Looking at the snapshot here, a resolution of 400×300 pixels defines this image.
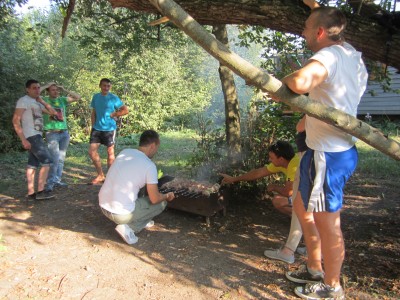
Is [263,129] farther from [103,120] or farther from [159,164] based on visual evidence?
[159,164]

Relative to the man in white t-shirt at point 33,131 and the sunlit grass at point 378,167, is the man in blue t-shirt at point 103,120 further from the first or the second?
the sunlit grass at point 378,167

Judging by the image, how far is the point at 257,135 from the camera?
551 cm

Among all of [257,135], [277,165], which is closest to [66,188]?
[257,135]

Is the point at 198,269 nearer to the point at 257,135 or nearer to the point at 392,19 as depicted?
the point at 257,135

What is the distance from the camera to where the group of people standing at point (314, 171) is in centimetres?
234

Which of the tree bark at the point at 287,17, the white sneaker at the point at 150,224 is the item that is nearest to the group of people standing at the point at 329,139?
the tree bark at the point at 287,17

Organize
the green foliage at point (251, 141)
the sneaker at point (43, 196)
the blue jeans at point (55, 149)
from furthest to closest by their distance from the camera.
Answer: the blue jeans at point (55, 149) → the sneaker at point (43, 196) → the green foliage at point (251, 141)

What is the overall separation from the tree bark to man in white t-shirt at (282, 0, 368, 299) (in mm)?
507

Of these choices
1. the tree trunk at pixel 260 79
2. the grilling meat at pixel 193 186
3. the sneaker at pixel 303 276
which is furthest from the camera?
the grilling meat at pixel 193 186

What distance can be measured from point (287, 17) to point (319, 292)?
250cm

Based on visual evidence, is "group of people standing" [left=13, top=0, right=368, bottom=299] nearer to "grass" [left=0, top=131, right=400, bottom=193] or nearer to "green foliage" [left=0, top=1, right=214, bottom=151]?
"grass" [left=0, top=131, right=400, bottom=193]

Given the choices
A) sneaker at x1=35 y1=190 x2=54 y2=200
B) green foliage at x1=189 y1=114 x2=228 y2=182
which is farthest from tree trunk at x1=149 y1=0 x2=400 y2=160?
sneaker at x1=35 y1=190 x2=54 y2=200

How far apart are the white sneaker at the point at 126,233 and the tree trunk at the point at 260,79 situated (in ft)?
9.13

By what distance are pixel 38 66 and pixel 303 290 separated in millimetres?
11819
